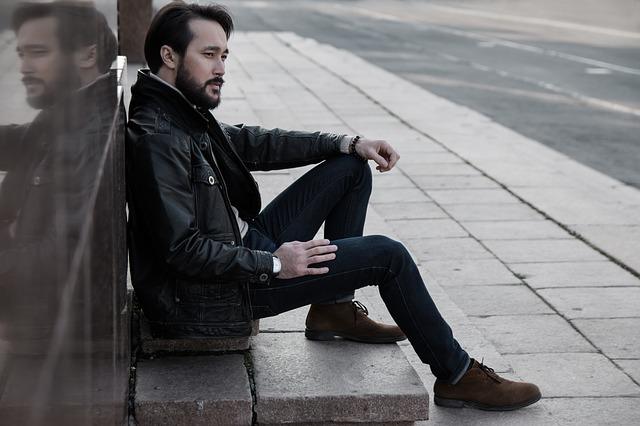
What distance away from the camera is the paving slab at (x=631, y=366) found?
4.20 meters

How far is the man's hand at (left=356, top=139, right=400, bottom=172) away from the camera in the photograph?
155 inches

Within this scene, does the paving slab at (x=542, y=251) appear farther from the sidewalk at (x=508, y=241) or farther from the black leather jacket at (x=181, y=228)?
the black leather jacket at (x=181, y=228)

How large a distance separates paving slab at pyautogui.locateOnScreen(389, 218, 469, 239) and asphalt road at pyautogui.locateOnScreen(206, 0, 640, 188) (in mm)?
2666

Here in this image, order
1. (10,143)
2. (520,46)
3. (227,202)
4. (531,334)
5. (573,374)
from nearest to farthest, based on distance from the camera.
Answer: (10,143) < (227,202) < (573,374) < (531,334) < (520,46)

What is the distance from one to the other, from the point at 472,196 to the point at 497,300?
2.44 m

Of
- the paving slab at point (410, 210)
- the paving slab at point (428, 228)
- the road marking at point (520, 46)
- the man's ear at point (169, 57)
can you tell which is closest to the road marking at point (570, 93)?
the road marking at point (520, 46)

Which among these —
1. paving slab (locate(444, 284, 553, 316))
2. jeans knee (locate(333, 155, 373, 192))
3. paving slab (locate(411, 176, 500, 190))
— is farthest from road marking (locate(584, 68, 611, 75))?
jeans knee (locate(333, 155, 373, 192))

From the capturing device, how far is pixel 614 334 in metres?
4.70

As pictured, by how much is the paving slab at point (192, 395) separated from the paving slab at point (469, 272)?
7.53ft

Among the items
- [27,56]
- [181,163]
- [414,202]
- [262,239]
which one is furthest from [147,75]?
[414,202]

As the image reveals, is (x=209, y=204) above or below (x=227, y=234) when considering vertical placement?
above

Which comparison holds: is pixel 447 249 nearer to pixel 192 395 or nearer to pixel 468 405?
pixel 468 405

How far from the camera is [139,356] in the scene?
3467 millimetres

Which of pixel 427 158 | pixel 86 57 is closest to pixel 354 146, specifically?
pixel 86 57
